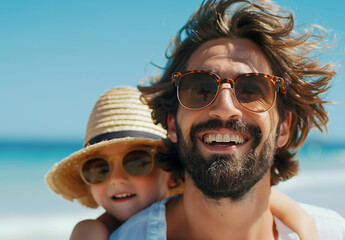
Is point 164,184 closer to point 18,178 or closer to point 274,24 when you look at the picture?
point 274,24

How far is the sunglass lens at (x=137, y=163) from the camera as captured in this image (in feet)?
11.1

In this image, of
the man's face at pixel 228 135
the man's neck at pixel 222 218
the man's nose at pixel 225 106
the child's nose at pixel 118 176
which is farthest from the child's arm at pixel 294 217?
the child's nose at pixel 118 176

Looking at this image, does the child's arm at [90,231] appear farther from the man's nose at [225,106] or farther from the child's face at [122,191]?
the man's nose at [225,106]

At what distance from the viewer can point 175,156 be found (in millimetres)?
3477

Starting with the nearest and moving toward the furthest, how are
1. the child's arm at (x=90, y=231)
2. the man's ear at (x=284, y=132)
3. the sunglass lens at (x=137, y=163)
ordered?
the child's arm at (x=90, y=231), the man's ear at (x=284, y=132), the sunglass lens at (x=137, y=163)

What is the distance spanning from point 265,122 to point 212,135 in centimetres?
39

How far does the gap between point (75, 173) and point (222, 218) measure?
58.4 inches

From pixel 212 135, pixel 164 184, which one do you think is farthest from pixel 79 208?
pixel 212 135

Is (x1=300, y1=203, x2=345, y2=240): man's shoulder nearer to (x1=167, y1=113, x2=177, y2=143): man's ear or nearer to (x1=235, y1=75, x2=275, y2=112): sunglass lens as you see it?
(x1=235, y1=75, x2=275, y2=112): sunglass lens

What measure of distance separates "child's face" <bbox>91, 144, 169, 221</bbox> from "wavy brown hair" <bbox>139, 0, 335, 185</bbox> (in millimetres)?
258

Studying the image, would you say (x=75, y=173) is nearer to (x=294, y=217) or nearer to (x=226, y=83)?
(x=226, y=83)

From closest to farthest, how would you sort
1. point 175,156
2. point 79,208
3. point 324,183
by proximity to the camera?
point 175,156 → point 79,208 → point 324,183

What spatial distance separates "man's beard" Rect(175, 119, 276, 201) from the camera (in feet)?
9.07

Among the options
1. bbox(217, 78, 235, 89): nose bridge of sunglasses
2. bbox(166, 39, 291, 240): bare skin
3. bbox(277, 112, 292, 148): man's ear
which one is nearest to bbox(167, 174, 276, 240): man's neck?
bbox(166, 39, 291, 240): bare skin
